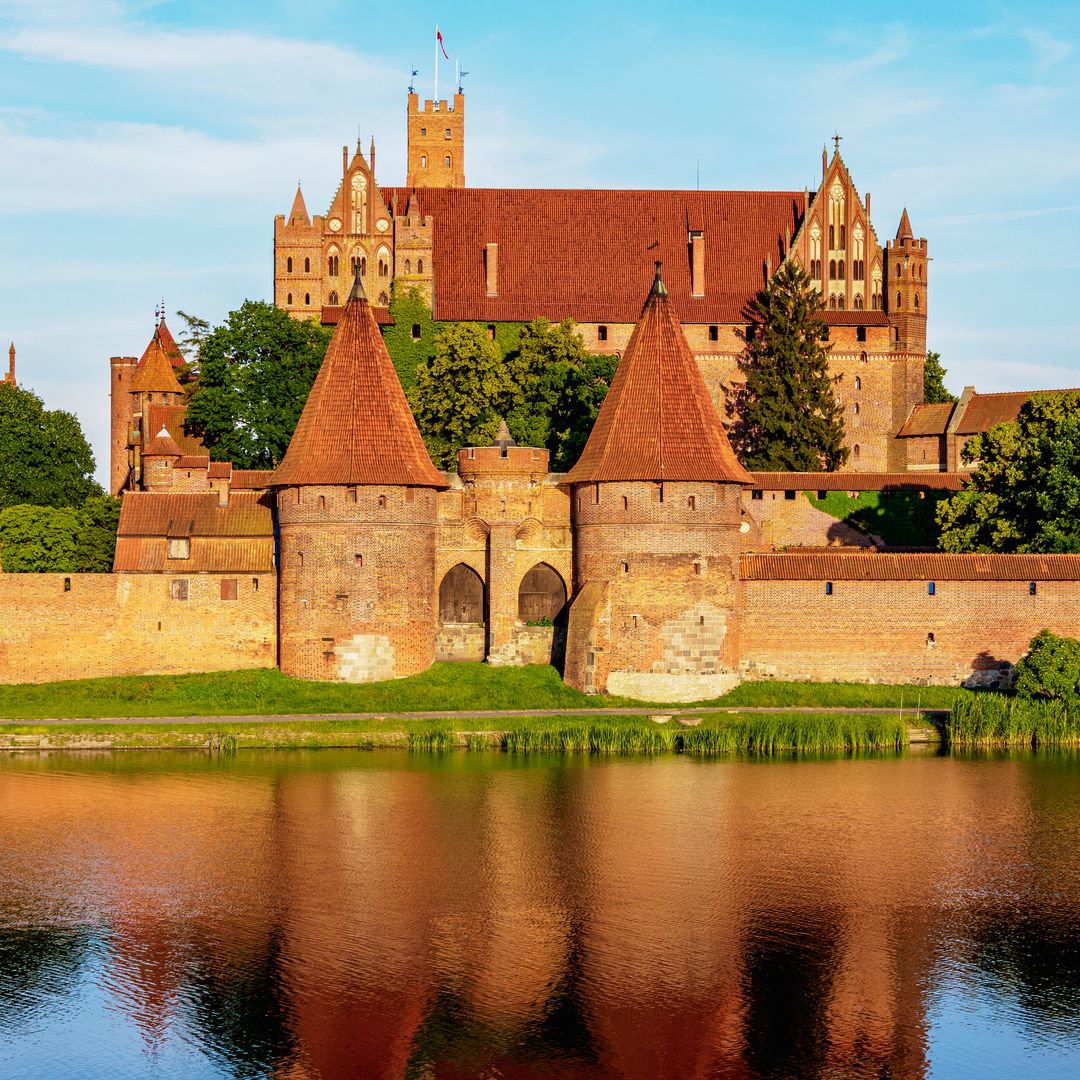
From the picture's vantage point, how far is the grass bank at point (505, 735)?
3198 cm

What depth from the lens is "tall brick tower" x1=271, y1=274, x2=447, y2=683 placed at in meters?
35.5

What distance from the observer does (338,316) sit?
54875 millimetres

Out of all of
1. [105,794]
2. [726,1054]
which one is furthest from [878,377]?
[726,1054]

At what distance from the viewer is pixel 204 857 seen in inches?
950

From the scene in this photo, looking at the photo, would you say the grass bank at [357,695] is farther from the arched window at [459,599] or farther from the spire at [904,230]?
the spire at [904,230]

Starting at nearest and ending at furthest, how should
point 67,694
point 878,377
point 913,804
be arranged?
point 913,804
point 67,694
point 878,377

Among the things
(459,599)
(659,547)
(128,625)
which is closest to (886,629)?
(659,547)

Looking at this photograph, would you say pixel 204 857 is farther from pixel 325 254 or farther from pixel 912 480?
pixel 325 254

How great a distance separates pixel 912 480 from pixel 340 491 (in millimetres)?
17639

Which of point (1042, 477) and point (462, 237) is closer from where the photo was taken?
point (1042, 477)

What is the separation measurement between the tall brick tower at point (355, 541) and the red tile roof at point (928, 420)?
2408 cm

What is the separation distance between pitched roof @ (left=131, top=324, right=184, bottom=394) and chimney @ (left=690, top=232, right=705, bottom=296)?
1629 cm

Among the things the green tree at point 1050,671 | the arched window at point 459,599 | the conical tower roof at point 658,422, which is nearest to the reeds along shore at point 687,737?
the green tree at point 1050,671

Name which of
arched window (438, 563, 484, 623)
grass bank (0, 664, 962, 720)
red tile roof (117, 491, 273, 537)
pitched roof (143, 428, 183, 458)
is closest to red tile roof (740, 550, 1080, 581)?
grass bank (0, 664, 962, 720)
